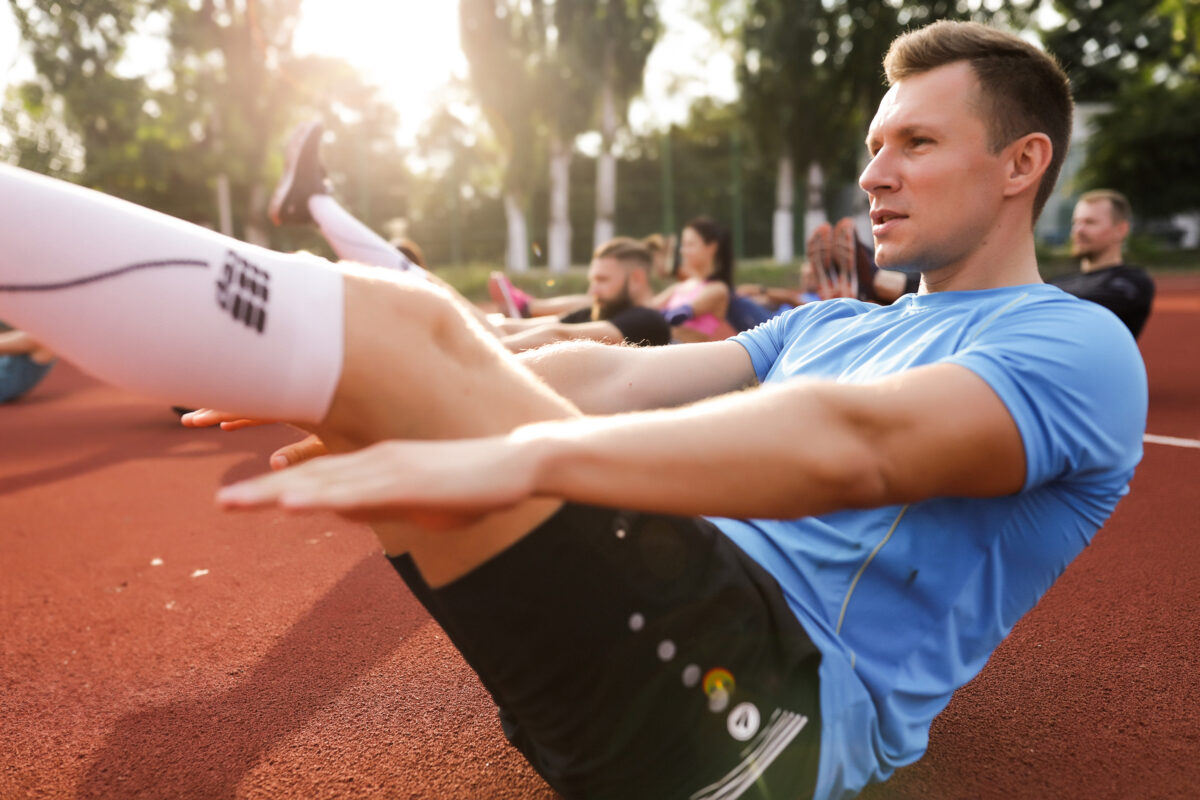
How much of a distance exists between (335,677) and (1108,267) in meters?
5.62

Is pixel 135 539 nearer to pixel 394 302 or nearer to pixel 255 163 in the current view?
pixel 394 302

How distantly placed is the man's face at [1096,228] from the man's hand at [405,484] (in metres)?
6.12

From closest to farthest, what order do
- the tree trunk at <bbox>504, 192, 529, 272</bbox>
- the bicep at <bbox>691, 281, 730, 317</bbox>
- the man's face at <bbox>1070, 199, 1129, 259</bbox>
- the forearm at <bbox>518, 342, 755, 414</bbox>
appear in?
the forearm at <bbox>518, 342, 755, 414</bbox> → the man's face at <bbox>1070, 199, 1129, 259</bbox> → the bicep at <bbox>691, 281, 730, 317</bbox> → the tree trunk at <bbox>504, 192, 529, 272</bbox>

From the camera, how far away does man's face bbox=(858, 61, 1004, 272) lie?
152 centimetres

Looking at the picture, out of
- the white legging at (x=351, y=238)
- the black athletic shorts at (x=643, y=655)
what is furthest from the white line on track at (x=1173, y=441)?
the black athletic shorts at (x=643, y=655)

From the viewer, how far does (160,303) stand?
966 mm

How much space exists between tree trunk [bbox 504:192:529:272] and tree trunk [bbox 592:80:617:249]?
1.83m

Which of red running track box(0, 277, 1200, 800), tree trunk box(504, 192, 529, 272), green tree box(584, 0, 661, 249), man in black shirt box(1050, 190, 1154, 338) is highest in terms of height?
green tree box(584, 0, 661, 249)

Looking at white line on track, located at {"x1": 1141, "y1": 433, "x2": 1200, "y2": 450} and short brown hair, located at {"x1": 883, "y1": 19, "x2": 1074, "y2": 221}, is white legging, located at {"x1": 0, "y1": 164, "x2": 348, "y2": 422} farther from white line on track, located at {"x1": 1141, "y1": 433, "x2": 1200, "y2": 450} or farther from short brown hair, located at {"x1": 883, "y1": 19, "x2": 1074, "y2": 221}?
white line on track, located at {"x1": 1141, "y1": 433, "x2": 1200, "y2": 450}

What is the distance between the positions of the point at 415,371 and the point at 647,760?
2.06 ft

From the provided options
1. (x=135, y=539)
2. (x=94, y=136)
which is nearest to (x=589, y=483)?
(x=135, y=539)

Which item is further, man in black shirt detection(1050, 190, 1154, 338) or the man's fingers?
man in black shirt detection(1050, 190, 1154, 338)

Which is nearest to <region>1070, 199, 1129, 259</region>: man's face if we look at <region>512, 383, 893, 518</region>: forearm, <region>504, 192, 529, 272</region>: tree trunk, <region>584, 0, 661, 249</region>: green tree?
<region>512, 383, 893, 518</region>: forearm

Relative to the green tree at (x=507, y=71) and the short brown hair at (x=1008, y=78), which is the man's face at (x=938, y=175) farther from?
the green tree at (x=507, y=71)
